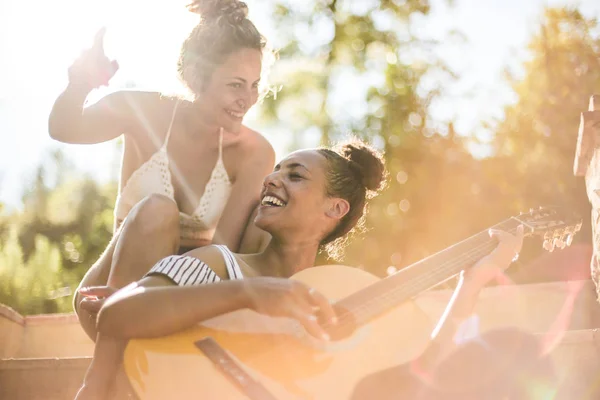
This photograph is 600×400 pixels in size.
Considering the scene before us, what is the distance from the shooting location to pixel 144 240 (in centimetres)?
228

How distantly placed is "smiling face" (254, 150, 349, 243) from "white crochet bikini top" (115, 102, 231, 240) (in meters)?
0.52

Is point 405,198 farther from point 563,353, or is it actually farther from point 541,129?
point 563,353

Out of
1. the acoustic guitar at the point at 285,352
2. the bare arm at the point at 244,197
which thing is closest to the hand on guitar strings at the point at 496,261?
the acoustic guitar at the point at 285,352

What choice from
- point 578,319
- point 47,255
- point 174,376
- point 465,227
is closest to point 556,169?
point 465,227

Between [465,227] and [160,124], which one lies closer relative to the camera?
[160,124]

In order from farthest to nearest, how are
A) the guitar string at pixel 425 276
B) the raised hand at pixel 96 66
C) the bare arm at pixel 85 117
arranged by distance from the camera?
1. the bare arm at pixel 85 117
2. the raised hand at pixel 96 66
3. the guitar string at pixel 425 276

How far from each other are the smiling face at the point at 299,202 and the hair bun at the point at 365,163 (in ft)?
0.56

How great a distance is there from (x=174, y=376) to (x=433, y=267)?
91cm

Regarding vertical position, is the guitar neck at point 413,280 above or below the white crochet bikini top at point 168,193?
below

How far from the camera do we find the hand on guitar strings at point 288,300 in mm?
1716

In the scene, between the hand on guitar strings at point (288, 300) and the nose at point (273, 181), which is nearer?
the hand on guitar strings at point (288, 300)

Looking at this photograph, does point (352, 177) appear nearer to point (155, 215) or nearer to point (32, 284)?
point (155, 215)

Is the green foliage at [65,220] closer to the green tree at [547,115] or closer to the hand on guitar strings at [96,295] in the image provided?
the green tree at [547,115]

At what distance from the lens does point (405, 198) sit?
13.0 metres
